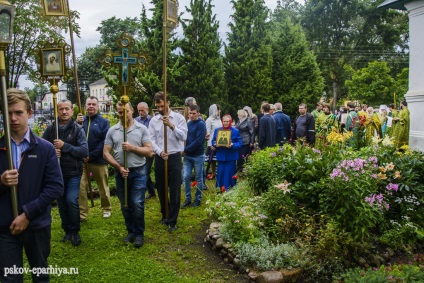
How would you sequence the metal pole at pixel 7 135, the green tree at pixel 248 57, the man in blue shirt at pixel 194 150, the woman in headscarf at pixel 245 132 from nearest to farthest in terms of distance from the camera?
the metal pole at pixel 7 135 < the man in blue shirt at pixel 194 150 < the woman in headscarf at pixel 245 132 < the green tree at pixel 248 57

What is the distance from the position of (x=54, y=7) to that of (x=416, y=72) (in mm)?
7862

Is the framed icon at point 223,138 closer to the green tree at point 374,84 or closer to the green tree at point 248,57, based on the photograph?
the green tree at point 248,57

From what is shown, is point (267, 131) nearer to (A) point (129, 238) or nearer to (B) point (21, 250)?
(A) point (129, 238)

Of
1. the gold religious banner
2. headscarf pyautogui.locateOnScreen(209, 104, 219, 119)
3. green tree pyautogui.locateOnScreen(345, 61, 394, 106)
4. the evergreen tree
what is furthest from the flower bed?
green tree pyautogui.locateOnScreen(345, 61, 394, 106)

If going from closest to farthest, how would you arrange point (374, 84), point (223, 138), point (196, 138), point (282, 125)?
point (196, 138) < point (223, 138) < point (282, 125) < point (374, 84)

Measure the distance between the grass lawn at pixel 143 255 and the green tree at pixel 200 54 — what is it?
1543 cm

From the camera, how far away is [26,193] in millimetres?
3340

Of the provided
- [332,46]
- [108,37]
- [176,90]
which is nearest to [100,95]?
[108,37]

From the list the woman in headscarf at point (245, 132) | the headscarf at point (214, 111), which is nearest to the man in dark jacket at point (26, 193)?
the headscarf at point (214, 111)

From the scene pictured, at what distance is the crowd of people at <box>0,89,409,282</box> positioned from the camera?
3.34 m

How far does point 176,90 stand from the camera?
853 inches

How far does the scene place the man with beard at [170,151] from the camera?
6.62 metres

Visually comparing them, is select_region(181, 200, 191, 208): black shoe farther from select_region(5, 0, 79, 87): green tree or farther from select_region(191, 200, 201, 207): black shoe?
select_region(5, 0, 79, 87): green tree

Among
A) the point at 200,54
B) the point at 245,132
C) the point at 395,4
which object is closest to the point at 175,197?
the point at 245,132
